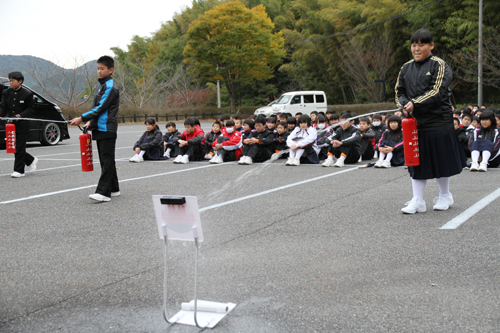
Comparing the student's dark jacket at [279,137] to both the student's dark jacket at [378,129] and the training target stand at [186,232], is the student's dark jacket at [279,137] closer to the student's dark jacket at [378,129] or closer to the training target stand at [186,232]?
the student's dark jacket at [378,129]

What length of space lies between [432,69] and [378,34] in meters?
30.6

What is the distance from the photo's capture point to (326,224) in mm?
5082

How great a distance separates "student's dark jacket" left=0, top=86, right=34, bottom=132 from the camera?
28.7ft

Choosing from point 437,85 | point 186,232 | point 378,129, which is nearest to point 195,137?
point 378,129

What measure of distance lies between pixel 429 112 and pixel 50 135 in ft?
43.9

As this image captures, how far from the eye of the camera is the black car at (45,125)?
48.9 feet

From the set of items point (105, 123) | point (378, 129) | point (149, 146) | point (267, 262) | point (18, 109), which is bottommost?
point (267, 262)

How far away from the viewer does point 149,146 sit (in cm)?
1149

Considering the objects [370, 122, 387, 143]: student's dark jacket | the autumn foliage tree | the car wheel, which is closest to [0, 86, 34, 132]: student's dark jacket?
the car wheel

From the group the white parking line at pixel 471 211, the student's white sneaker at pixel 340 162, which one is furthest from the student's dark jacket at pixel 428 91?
the student's white sneaker at pixel 340 162

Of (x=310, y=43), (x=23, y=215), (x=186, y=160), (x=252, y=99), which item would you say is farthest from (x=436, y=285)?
(x=252, y=99)

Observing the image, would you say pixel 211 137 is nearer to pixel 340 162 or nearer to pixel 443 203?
pixel 340 162

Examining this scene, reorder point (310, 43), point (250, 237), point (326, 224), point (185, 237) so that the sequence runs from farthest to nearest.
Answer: point (310, 43)
point (326, 224)
point (250, 237)
point (185, 237)

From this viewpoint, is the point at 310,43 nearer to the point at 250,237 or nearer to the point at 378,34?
the point at 378,34
